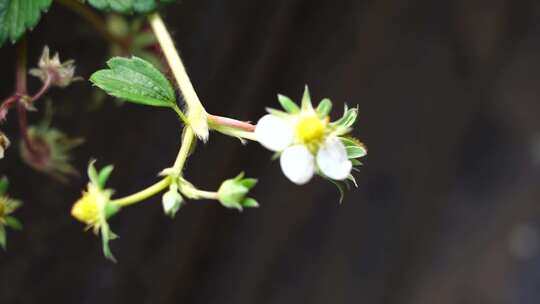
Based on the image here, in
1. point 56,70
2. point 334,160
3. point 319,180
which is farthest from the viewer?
point 319,180

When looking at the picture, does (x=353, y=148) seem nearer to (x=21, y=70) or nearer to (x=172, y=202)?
(x=172, y=202)

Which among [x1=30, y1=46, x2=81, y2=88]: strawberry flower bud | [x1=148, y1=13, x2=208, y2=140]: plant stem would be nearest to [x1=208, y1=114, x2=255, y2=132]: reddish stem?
[x1=148, y1=13, x2=208, y2=140]: plant stem

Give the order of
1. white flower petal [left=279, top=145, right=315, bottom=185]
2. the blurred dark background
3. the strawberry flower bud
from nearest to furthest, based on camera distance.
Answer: white flower petal [left=279, top=145, right=315, bottom=185] < the strawberry flower bud < the blurred dark background

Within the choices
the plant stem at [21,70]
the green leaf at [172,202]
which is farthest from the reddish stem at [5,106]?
the green leaf at [172,202]

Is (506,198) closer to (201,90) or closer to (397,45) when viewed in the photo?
(397,45)

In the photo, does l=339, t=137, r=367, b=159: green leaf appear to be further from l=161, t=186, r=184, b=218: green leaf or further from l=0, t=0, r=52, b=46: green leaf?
l=0, t=0, r=52, b=46: green leaf

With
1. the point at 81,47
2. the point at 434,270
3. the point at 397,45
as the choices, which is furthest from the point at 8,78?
the point at 434,270

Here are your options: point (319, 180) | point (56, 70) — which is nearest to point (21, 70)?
point (56, 70)
